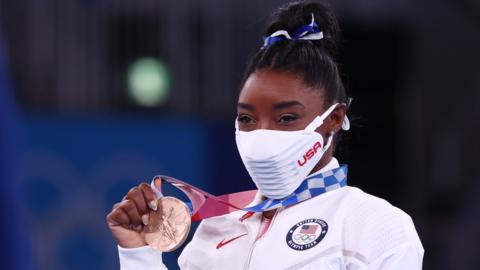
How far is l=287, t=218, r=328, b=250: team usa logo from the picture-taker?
2.68 meters

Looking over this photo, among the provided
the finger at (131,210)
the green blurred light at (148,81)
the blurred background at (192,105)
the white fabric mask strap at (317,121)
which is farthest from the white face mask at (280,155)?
the green blurred light at (148,81)

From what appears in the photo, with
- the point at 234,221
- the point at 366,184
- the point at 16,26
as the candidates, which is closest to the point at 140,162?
the point at 16,26

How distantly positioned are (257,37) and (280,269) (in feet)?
21.4

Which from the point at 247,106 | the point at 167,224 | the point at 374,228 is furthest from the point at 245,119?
the point at 374,228

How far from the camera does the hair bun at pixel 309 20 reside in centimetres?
303

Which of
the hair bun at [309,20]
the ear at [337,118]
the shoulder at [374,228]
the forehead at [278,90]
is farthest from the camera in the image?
the hair bun at [309,20]

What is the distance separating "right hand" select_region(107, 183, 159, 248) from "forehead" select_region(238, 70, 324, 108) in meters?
0.41

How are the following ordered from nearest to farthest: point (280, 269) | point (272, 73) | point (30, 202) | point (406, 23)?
point (280, 269) < point (272, 73) < point (30, 202) < point (406, 23)

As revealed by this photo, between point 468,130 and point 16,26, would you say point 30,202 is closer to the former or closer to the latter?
point 16,26

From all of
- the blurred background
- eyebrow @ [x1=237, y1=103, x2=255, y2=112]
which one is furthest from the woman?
the blurred background

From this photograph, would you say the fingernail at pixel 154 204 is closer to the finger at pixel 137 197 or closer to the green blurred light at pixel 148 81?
the finger at pixel 137 197

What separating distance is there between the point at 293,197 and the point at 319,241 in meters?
0.22

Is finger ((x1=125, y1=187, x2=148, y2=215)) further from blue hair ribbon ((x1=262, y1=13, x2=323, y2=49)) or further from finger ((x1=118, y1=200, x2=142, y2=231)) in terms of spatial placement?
blue hair ribbon ((x1=262, y1=13, x2=323, y2=49))

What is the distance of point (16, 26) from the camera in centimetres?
817
